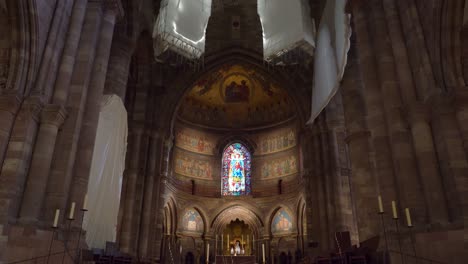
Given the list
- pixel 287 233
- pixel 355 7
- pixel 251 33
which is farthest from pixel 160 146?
pixel 355 7

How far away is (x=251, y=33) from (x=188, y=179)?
13.2m

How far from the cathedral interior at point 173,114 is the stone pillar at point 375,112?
0.12 feet

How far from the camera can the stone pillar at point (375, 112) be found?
9938 millimetres

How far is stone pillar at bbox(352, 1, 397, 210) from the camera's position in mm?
9938

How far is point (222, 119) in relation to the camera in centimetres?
3488

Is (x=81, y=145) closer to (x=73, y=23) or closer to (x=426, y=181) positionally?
(x=73, y=23)

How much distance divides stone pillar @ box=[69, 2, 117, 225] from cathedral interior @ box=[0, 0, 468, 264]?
38 millimetres

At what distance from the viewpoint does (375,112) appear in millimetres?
10820

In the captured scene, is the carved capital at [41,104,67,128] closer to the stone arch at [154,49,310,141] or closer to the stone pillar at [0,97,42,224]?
the stone pillar at [0,97,42,224]

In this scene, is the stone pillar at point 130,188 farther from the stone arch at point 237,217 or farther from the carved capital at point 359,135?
the carved capital at point 359,135

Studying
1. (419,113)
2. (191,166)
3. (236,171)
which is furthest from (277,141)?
(419,113)

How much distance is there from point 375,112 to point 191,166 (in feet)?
76.4

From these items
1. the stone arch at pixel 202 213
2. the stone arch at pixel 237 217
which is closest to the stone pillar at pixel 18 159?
the stone arch at pixel 202 213

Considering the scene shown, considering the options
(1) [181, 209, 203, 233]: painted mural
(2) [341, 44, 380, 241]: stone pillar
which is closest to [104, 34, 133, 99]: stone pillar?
(2) [341, 44, 380, 241]: stone pillar
